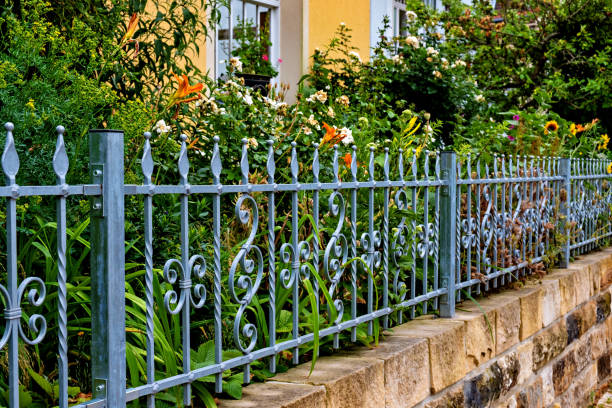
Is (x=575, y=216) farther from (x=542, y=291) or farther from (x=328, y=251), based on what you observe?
(x=328, y=251)

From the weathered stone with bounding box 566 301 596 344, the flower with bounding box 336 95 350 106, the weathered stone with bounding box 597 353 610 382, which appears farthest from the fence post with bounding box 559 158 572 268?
the flower with bounding box 336 95 350 106

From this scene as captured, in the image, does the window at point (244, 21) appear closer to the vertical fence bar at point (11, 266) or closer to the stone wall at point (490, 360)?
the stone wall at point (490, 360)

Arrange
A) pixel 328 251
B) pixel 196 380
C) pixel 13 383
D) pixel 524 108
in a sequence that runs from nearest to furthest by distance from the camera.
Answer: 1. pixel 13 383
2. pixel 196 380
3. pixel 328 251
4. pixel 524 108

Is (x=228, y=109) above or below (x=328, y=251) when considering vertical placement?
above

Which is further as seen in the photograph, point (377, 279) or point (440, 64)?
point (440, 64)

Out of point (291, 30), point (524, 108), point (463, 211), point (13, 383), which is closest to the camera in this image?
point (13, 383)

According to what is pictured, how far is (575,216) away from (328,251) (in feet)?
11.2

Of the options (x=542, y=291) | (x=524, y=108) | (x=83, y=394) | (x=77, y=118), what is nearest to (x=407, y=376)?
(x=83, y=394)

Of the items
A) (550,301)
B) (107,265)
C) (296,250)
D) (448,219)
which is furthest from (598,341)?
(107,265)

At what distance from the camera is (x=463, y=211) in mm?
4102

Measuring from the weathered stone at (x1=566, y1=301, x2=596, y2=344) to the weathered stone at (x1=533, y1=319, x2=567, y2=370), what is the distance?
0.41ft

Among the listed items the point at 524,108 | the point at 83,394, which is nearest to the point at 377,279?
the point at 83,394

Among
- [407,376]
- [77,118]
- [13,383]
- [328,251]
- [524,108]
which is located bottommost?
[407,376]

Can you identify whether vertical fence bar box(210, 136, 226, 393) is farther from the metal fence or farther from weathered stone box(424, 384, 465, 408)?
weathered stone box(424, 384, 465, 408)
